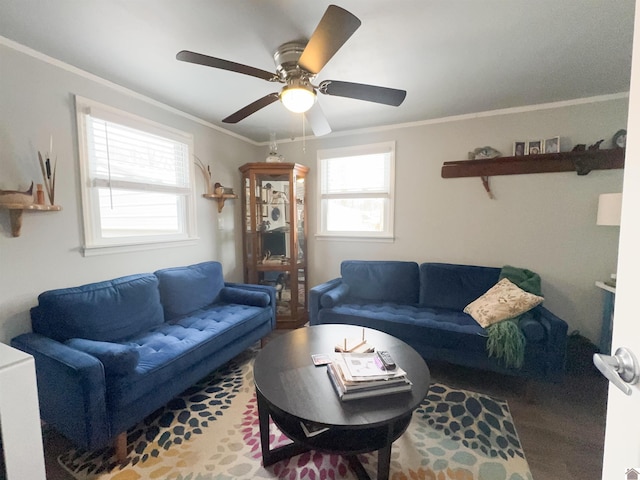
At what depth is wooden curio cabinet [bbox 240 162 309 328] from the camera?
10.6ft

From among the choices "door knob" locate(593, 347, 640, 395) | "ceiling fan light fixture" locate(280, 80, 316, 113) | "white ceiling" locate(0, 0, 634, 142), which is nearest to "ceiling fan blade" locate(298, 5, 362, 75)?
"ceiling fan light fixture" locate(280, 80, 316, 113)

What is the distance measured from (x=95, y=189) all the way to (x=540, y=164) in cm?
391

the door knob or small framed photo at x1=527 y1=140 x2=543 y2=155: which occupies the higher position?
small framed photo at x1=527 y1=140 x2=543 y2=155

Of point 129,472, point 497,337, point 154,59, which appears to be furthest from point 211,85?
point 497,337

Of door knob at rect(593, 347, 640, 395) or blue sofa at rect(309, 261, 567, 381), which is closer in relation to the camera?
door knob at rect(593, 347, 640, 395)

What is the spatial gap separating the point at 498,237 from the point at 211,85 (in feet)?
10.0

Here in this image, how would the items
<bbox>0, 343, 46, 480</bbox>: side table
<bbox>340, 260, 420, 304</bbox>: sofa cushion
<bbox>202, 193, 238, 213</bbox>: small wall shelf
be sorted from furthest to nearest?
<bbox>202, 193, 238, 213</bbox>: small wall shelf → <bbox>340, 260, 420, 304</bbox>: sofa cushion → <bbox>0, 343, 46, 480</bbox>: side table

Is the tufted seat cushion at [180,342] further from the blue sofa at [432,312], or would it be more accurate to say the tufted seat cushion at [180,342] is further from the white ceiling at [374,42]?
the white ceiling at [374,42]

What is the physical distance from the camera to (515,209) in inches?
105

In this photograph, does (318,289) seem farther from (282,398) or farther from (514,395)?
(514,395)

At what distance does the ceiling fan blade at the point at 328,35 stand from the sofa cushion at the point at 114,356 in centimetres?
184

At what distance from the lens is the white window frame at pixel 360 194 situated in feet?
10.4

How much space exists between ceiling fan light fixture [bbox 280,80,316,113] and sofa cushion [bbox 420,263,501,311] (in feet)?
6.81

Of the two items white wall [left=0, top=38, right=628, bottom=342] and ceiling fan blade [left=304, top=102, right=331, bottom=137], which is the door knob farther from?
white wall [left=0, top=38, right=628, bottom=342]
